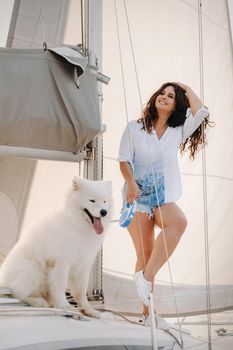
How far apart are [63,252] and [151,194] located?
0.36m

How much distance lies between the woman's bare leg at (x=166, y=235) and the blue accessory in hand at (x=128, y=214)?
75mm

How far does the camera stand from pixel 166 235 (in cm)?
144

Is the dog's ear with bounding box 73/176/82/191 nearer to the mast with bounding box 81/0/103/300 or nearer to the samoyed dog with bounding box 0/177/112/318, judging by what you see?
the samoyed dog with bounding box 0/177/112/318

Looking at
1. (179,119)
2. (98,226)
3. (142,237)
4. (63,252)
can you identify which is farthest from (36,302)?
(179,119)

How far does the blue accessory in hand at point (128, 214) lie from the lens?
1.49 meters

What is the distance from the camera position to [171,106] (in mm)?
1575

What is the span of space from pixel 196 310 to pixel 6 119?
788 mm

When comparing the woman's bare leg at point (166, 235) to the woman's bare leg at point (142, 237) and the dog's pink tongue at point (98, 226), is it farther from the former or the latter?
the dog's pink tongue at point (98, 226)

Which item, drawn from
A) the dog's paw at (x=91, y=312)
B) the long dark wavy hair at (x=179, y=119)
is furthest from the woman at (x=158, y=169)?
the dog's paw at (x=91, y=312)

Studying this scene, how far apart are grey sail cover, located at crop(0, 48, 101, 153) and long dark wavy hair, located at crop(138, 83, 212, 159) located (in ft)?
0.70

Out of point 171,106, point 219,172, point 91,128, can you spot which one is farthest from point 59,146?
point 219,172

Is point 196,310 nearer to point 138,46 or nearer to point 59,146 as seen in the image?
point 59,146

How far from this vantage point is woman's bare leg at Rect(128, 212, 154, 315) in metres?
1.47

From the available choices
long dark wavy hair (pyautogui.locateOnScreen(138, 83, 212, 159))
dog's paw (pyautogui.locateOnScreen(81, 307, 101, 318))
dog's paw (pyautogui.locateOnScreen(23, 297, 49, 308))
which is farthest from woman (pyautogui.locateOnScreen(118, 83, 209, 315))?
dog's paw (pyautogui.locateOnScreen(23, 297, 49, 308))
